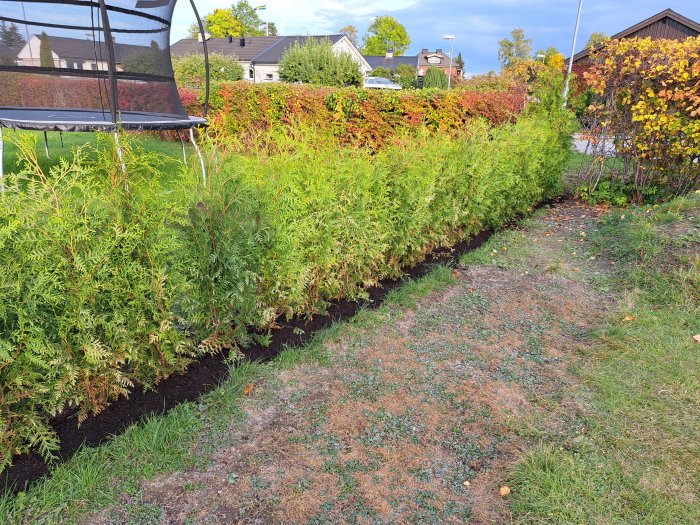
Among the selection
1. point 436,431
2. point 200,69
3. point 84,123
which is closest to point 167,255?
point 436,431

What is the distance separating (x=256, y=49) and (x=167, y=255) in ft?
161

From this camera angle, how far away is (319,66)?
21562 mm

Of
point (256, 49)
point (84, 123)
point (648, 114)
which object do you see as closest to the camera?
point (84, 123)

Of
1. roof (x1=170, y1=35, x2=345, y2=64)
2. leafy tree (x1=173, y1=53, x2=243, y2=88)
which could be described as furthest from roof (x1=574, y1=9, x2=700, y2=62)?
roof (x1=170, y1=35, x2=345, y2=64)

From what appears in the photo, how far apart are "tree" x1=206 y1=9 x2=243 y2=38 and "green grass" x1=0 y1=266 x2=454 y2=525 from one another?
2945 inches

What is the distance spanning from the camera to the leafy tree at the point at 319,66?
21.5m

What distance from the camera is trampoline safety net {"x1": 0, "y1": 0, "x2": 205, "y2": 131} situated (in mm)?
6922

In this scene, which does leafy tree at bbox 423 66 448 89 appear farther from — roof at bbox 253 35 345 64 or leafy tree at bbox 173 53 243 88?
roof at bbox 253 35 345 64

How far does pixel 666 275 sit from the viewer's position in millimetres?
4422

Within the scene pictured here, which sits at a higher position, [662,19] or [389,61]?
[389,61]

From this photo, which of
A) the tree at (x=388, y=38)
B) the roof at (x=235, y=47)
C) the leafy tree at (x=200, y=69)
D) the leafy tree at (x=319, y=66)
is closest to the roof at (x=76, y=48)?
the leafy tree at (x=200, y=69)

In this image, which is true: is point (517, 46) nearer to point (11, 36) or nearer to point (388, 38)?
point (388, 38)

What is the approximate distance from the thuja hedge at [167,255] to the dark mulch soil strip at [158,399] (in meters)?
0.07

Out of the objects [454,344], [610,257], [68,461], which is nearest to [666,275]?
[610,257]
